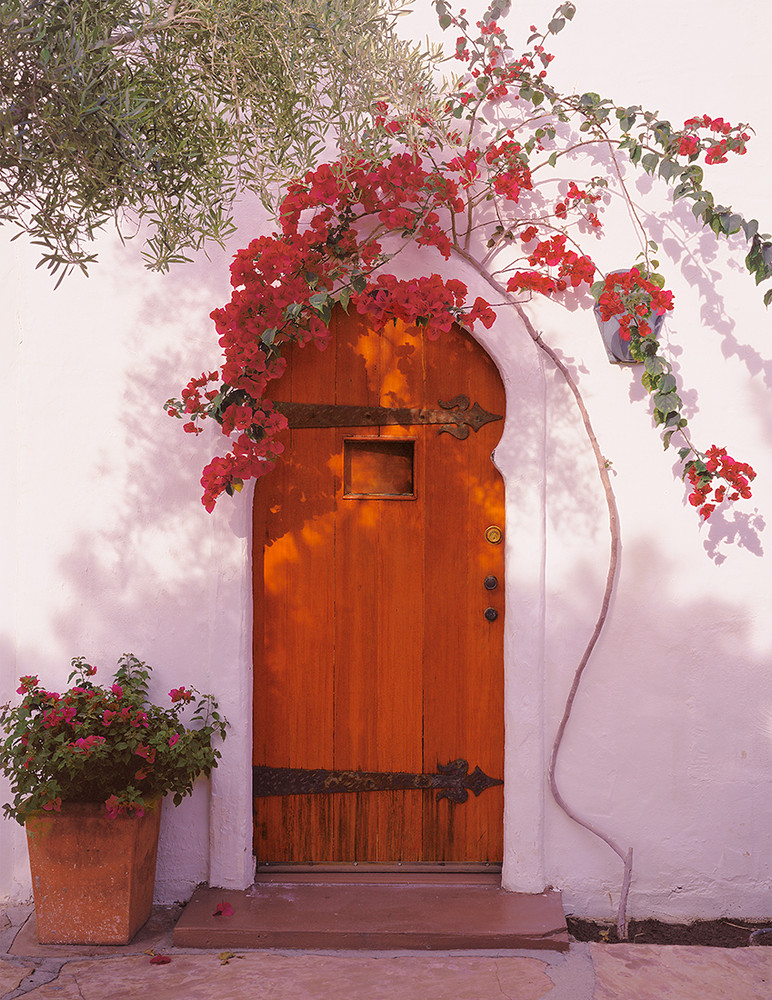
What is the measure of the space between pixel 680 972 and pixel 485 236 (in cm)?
280

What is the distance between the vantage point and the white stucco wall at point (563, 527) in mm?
3457

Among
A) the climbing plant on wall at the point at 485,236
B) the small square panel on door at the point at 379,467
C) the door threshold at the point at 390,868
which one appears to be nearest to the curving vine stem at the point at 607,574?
the climbing plant on wall at the point at 485,236

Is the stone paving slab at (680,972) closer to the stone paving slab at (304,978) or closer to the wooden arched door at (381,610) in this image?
the stone paving slab at (304,978)

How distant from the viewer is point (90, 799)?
3.14 m

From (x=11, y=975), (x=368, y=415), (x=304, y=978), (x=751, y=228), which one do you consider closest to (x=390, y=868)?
(x=304, y=978)

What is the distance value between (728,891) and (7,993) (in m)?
2.64

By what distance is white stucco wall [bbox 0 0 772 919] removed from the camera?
3.46 metres

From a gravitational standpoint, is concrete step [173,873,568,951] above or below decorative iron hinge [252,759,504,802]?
below

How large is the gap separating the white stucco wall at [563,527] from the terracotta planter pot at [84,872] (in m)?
0.34

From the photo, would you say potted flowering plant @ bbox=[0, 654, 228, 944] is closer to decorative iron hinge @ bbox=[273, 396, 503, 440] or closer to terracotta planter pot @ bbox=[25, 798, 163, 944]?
terracotta planter pot @ bbox=[25, 798, 163, 944]

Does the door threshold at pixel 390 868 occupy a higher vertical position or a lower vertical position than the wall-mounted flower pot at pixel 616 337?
lower

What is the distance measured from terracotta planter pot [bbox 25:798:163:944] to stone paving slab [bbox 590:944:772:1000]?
166 cm

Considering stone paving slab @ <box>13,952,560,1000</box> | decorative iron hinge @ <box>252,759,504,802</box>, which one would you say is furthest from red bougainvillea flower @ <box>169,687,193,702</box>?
stone paving slab @ <box>13,952,560,1000</box>

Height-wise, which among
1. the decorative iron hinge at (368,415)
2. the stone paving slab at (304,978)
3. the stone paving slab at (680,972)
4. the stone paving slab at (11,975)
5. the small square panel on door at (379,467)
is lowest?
the stone paving slab at (680,972)
